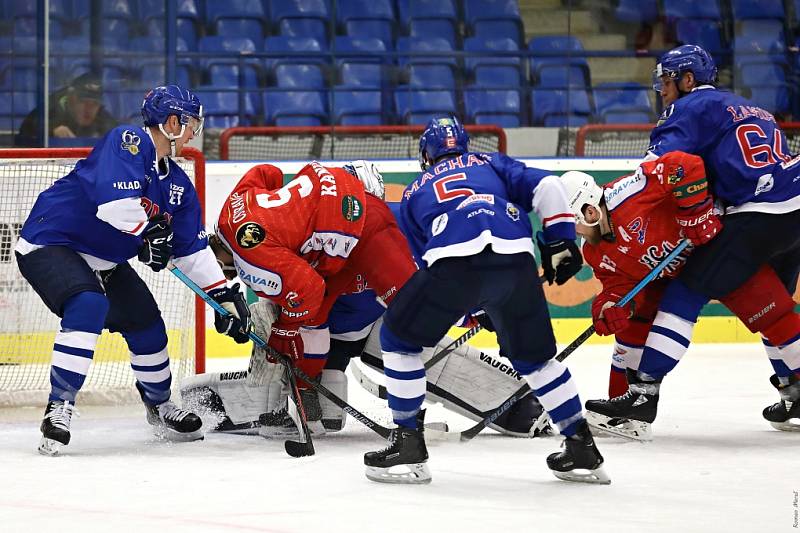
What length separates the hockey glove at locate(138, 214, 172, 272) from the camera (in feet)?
11.6

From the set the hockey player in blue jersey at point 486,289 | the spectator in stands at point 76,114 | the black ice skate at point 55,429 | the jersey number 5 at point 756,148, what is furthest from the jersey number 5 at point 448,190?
the spectator in stands at point 76,114

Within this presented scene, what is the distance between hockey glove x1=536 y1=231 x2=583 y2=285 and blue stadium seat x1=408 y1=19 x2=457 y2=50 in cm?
350

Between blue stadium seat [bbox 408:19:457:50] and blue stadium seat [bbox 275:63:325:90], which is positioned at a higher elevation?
blue stadium seat [bbox 408:19:457:50]

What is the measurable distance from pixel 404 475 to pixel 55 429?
1.04m

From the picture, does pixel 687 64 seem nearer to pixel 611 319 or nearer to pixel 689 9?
pixel 611 319

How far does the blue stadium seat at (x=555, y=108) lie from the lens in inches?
253

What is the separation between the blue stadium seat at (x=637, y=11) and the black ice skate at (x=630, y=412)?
320 centimetres

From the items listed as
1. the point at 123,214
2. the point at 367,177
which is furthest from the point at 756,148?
the point at 123,214

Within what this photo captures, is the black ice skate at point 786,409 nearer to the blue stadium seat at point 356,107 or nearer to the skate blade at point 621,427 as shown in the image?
the skate blade at point 621,427

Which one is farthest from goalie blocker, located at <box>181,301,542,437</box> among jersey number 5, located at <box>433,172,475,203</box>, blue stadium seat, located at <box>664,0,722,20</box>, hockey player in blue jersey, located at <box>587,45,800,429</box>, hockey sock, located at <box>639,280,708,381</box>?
blue stadium seat, located at <box>664,0,722,20</box>

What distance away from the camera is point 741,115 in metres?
3.86

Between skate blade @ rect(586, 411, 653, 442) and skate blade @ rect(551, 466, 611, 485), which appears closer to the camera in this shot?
skate blade @ rect(551, 466, 611, 485)

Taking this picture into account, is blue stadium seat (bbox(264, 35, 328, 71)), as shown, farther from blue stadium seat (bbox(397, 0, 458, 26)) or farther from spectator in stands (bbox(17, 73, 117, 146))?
spectator in stands (bbox(17, 73, 117, 146))

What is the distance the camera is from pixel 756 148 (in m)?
3.81
